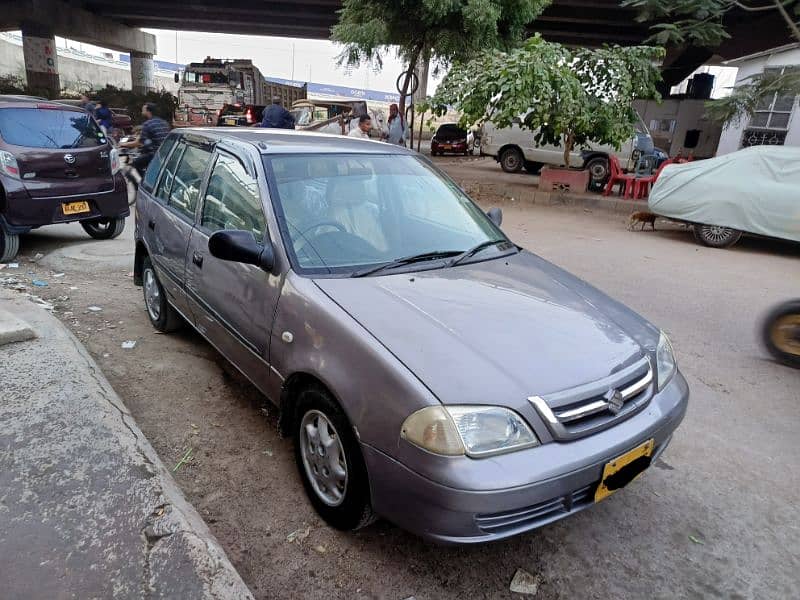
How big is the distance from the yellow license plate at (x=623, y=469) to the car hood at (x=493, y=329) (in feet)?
1.10

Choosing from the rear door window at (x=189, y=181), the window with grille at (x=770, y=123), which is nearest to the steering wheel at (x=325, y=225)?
the rear door window at (x=189, y=181)

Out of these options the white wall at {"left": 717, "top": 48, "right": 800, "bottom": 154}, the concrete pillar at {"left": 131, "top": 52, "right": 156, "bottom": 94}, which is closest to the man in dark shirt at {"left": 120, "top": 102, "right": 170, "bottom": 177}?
the white wall at {"left": 717, "top": 48, "right": 800, "bottom": 154}

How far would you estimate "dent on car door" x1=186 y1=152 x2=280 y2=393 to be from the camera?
2.79 m

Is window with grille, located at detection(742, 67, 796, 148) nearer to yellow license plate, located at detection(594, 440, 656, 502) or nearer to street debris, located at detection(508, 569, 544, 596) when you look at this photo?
yellow license plate, located at detection(594, 440, 656, 502)

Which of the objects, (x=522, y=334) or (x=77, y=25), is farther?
(x=77, y=25)

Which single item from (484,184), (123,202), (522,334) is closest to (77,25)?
(484,184)

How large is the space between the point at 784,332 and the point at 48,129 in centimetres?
792

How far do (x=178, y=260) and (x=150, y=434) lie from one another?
1223 mm

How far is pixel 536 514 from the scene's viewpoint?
6.58ft

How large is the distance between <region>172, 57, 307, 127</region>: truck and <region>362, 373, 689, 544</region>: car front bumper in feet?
72.2

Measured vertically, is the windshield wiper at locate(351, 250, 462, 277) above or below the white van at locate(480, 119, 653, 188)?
below

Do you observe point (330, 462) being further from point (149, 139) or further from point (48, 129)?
point (149, 139)

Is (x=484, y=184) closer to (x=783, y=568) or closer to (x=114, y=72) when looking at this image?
(x=783, y=568)

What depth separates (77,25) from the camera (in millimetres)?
27188
